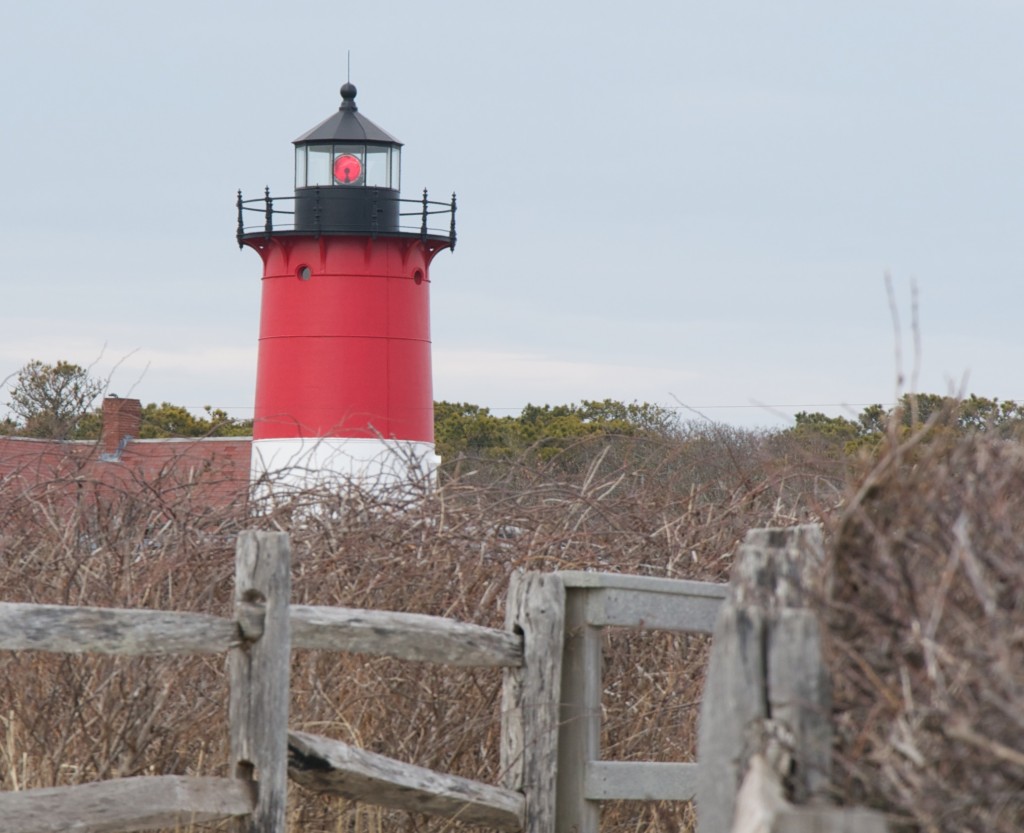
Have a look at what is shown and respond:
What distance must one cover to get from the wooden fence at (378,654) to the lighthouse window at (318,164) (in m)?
18.7

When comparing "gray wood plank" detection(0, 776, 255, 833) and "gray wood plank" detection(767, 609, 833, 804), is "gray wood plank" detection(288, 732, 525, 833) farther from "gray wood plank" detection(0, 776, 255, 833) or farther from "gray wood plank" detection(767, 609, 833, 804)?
"gray wood plank" detection(767, 609, 833, 804)

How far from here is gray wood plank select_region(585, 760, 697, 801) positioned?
5.33 metres

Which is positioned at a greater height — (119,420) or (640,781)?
(119,420)

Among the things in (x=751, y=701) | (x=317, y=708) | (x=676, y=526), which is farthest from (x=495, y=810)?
(x=751, y=701)

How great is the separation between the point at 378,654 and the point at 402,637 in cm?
11

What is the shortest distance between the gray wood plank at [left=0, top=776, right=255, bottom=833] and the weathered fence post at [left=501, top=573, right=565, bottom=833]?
3.36 ft

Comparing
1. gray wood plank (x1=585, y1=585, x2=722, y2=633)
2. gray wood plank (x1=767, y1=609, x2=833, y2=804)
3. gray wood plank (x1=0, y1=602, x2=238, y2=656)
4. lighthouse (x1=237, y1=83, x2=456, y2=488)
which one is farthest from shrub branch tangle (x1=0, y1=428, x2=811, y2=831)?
lighthouse (x1=237, y1=83, x2=456, y2=488)

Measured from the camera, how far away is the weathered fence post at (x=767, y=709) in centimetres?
233

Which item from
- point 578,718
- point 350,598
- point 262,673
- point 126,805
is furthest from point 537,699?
point 126,805

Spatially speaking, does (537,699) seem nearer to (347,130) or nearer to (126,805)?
(126,805)

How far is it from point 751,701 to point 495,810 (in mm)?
2930

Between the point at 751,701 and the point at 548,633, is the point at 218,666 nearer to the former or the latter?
the point at 548,633

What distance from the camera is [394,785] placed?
5012mm

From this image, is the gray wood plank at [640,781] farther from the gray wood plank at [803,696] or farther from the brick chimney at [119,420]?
the brick chimney at [119,420]
